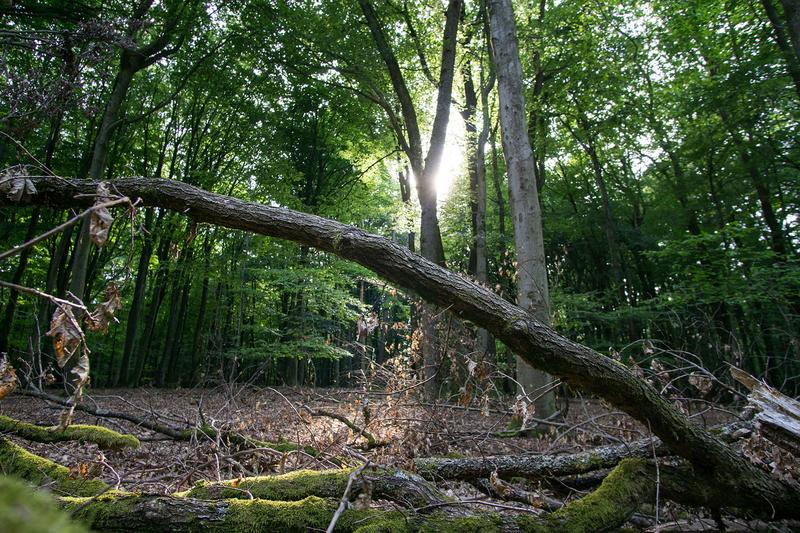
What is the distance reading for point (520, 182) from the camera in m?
7.88

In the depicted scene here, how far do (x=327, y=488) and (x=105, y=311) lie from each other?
173 centimetres

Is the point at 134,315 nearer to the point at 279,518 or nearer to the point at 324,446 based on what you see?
the point at 324,446

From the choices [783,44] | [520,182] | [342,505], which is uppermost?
[783,44]

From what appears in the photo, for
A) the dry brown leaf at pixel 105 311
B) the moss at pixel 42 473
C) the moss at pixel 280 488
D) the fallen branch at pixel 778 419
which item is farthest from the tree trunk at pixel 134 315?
the fallen branch at pixel 778 419

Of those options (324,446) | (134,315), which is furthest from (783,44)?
(134,315)

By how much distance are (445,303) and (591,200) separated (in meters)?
22.4

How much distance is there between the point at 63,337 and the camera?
7.03 feet

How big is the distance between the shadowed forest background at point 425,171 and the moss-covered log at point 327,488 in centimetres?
80

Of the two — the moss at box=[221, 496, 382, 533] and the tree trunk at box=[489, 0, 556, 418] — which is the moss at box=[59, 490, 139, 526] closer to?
the moss at box=[221, 496, 382, 533]

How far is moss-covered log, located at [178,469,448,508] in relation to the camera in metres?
2.91

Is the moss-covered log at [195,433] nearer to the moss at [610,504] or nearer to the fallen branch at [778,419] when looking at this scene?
the moss at [610,504]

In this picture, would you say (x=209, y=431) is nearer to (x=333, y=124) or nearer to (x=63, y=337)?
(x=63, y=337)

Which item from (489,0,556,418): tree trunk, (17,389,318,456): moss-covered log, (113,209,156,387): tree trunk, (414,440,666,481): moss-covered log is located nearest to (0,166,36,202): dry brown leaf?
(17,389,318,456): moss-covered log

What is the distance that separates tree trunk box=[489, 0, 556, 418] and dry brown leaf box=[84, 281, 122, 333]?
6119 mm
